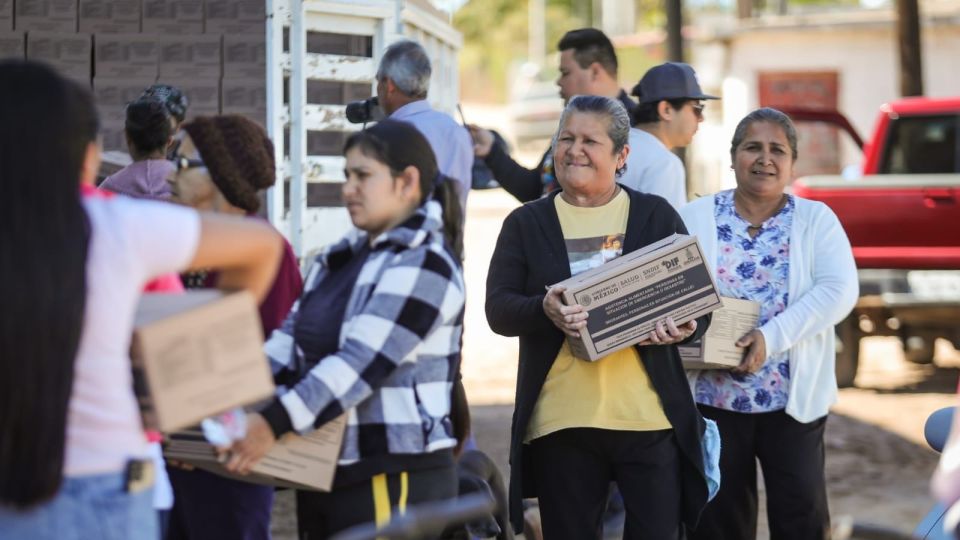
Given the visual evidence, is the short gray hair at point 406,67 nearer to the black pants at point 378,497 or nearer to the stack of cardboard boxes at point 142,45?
the stack of cardboard boxes at point 142,45

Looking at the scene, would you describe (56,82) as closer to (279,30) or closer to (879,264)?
(279,30)

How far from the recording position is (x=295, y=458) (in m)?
3.93

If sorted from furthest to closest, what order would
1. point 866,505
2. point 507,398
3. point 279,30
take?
point 507,398 → point 866,505 → point 279,30

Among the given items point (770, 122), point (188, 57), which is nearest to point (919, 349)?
point (188, 57)

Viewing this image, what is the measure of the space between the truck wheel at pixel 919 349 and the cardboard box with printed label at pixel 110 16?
7054mm

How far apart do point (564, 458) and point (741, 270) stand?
1063mm

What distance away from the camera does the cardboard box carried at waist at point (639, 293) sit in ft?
15.5

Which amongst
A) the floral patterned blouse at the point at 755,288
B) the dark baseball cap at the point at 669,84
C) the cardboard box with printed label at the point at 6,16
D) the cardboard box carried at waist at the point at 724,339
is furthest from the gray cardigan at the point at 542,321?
the cardboard box with printed label at the point at 6,16

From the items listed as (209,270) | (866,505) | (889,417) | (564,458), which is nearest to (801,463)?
(564,458)

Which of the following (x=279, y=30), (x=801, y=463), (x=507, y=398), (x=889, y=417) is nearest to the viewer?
(x=801, y=463)

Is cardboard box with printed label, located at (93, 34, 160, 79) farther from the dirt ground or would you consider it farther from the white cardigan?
the white cardigan

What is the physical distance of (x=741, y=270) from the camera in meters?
5.58

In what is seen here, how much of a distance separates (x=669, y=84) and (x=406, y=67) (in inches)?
43.7

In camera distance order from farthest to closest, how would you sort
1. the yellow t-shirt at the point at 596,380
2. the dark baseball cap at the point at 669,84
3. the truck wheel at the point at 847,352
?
the truck wheel at the point at 847,352, the dark baseball cap at the point at 669,84, the yellow t-shirt at the point at 596,380
